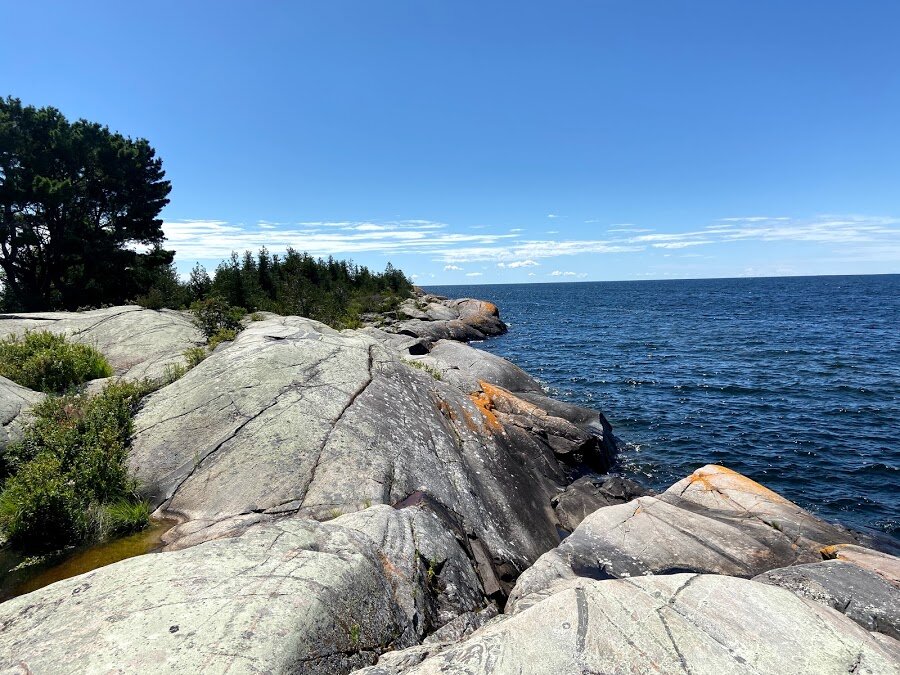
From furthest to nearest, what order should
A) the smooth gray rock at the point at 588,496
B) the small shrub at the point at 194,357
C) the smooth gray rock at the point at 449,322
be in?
the smooth gray rock at the point at 449,322, the small shrub at the point at 194,357, the smooth gray rock at the point at 588,496

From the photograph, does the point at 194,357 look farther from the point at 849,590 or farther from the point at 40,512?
the point at 849,590

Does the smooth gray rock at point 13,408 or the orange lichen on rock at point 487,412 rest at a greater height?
the smooth gray rock at point 13,408

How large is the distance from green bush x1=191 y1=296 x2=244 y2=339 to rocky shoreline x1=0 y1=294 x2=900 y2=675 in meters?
1.13

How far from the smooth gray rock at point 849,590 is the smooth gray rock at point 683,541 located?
1.25 meters

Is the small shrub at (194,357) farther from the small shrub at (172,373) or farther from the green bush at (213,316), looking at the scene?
the green bush at (213,316)

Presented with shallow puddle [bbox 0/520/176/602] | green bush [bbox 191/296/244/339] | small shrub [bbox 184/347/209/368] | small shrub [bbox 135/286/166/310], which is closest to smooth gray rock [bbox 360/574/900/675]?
shallow puddle [bbox 0/520/176/602]

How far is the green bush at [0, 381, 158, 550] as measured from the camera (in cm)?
706

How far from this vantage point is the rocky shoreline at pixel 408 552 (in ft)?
13.8

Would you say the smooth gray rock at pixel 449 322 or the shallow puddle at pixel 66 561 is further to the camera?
the smooth gray rock at pixel 449 322

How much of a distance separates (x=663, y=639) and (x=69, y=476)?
9.57 meters

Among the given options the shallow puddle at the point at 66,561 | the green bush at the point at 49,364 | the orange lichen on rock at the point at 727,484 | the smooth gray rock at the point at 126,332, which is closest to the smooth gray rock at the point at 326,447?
the shallow puddle at the point at 66,561

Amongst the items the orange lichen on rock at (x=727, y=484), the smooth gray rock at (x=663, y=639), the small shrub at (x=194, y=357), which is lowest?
the orange lichen on rock at (x=727, y=484)

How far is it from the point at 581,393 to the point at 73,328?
88.0ft

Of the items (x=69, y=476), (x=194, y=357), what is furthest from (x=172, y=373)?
(x=69, y=476)
